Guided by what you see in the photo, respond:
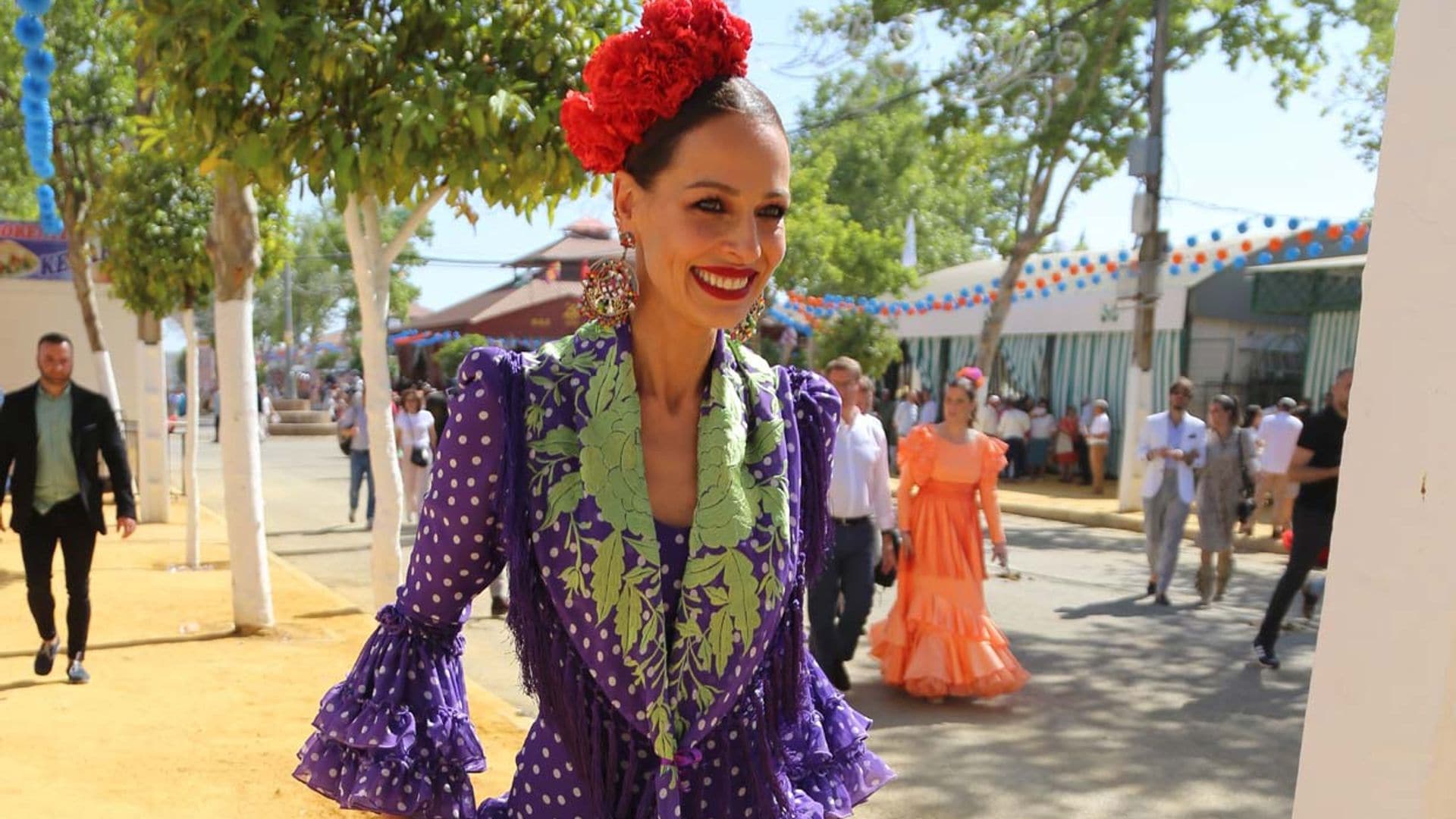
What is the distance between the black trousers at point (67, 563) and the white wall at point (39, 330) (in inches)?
696

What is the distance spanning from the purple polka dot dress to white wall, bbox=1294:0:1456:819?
80 cm

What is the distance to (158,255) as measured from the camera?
1216 cm

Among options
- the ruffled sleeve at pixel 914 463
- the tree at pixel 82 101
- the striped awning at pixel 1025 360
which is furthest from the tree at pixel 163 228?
the striped awning at pixel 1025 360

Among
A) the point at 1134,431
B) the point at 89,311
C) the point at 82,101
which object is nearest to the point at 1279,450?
the point at 1134,431

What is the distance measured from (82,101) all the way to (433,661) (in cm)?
1666

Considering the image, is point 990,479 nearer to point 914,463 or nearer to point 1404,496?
point 914,463

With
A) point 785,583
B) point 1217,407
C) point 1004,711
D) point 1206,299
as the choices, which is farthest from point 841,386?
point 1206,299

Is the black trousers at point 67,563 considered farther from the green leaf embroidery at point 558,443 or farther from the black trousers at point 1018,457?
the black trousers at point 1018,457

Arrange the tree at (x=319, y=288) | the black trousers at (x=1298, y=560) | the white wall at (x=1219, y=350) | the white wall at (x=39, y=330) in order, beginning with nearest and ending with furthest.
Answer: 1. the black trousers at (x=1298, y=560)
2. the white wall at (x=1219, y=350)
3. the white wall at (x=39, y=330)
4. the tree at (x=319, y=288)

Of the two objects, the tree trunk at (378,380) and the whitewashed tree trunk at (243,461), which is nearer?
the tree trunk at (378,380)

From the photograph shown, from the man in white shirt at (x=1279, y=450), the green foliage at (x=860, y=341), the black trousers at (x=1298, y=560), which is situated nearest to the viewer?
the black trousers at (x=1298, y=560)

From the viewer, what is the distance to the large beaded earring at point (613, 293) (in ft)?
6.68

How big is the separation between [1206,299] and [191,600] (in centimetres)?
1740

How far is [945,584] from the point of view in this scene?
7.60 meters
